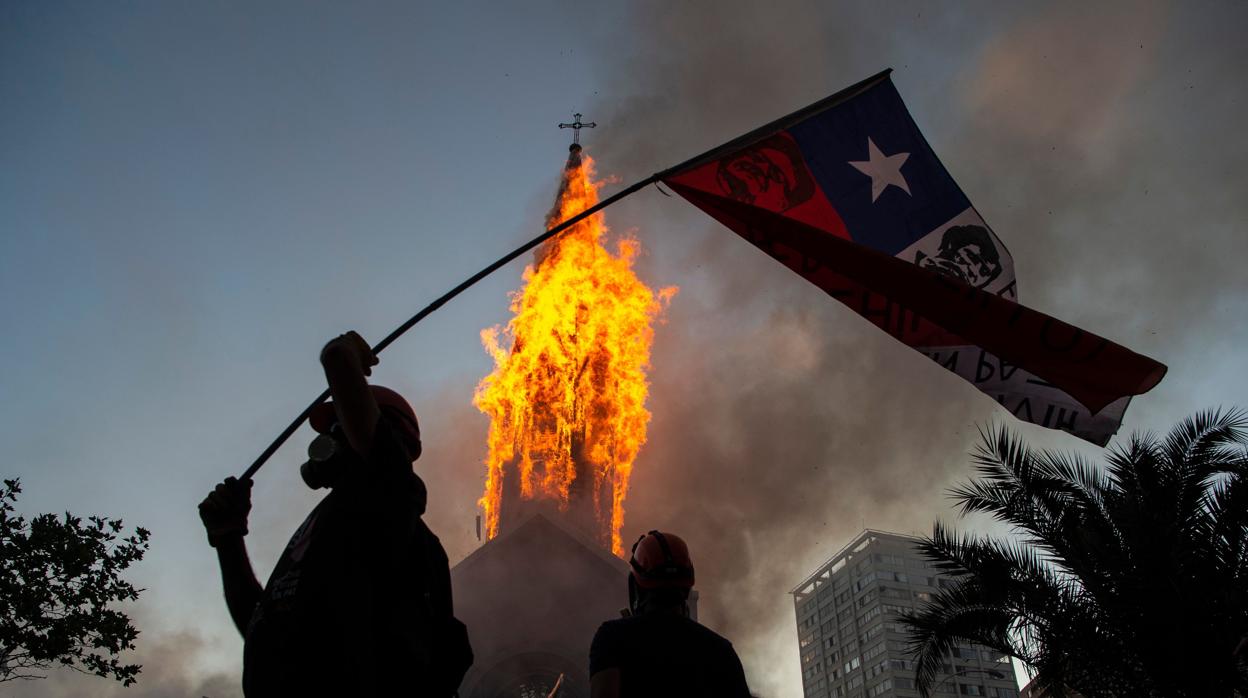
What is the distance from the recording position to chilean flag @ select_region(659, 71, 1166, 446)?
5.70 m

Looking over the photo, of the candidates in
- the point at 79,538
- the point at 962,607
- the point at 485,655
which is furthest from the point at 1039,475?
the point at 79,538

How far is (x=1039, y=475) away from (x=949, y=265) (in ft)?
20.6


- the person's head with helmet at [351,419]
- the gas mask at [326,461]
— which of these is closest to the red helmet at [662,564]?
the person's head with helmet at [351,419]

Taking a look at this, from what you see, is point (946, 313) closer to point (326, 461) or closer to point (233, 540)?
point (326, 461)

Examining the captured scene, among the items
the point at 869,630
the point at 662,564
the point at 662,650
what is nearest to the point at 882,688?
the point at 869,630

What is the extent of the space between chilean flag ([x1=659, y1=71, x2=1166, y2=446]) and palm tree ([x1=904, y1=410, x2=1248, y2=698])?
531cm

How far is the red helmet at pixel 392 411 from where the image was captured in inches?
119

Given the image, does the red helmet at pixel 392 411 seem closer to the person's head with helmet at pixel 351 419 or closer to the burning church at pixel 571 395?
the person's head with helmet at pixel 351 419

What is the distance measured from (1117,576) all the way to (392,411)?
32.4ft

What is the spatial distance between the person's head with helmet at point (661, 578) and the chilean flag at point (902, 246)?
317 centimetres

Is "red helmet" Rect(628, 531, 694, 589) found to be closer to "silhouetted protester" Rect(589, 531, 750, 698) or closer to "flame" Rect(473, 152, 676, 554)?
"silhouetted protester" Rect(589, 531, 750, 698)

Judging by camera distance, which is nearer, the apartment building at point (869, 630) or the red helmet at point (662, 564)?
the red helmet at point (662, 564)

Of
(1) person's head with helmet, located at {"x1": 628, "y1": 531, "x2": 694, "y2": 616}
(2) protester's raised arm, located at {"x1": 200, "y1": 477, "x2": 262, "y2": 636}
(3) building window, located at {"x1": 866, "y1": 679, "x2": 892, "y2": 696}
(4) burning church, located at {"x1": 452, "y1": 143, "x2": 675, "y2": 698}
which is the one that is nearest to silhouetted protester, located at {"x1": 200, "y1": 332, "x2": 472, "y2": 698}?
(2) protester's raised arm, located at {"x1": 200, "y1": 477, "x2": 262, "y2": 636}

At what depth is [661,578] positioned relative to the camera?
11.6ft
